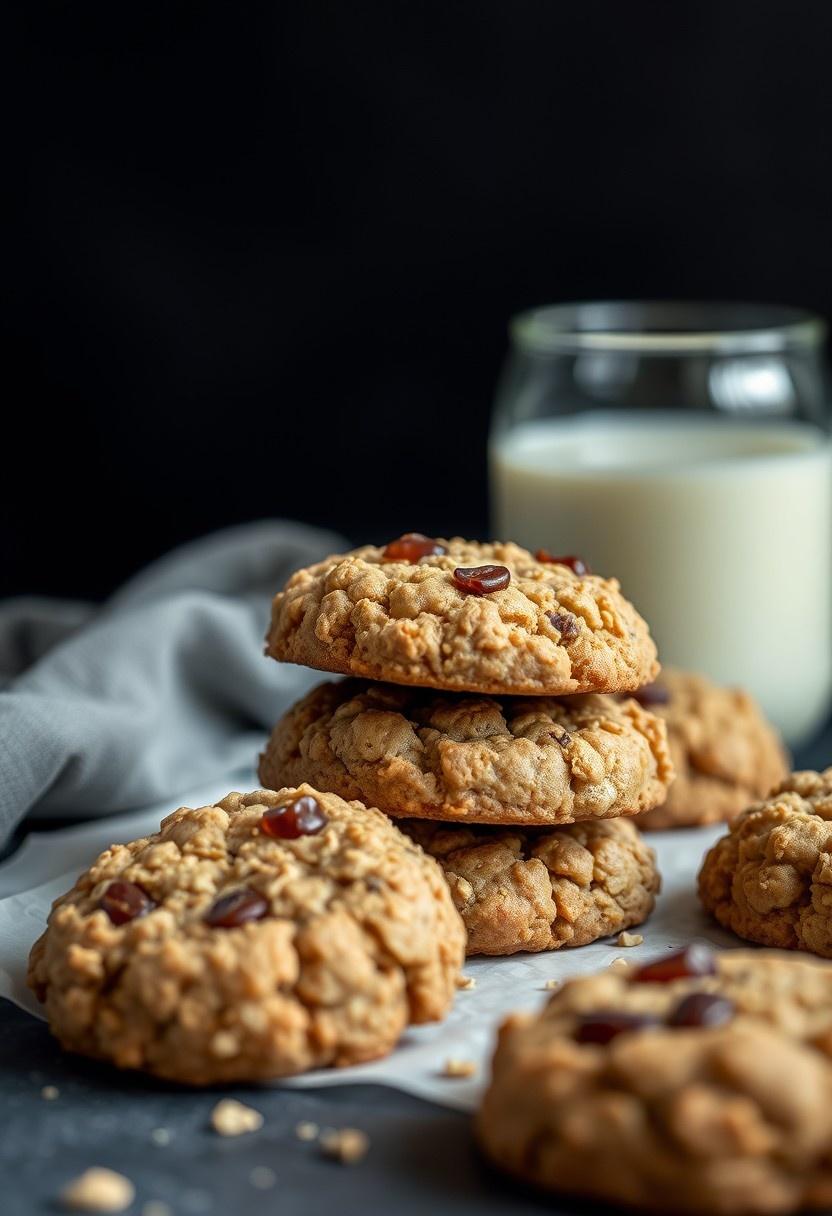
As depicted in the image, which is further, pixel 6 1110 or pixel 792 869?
pixel 792 869

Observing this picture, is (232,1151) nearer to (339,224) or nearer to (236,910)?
(236,910)

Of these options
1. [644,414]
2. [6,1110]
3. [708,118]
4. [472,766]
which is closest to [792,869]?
[472,766]

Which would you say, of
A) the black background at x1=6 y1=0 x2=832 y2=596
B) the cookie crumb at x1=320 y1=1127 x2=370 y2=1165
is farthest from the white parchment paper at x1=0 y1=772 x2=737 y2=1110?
the black background at x1=6 y1=0 x2=832 y2=596

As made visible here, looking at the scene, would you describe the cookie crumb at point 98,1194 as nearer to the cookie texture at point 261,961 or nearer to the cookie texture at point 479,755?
the cookie texture at point 261,961

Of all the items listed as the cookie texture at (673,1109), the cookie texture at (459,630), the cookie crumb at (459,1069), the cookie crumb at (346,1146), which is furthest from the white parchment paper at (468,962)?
the cookie texture at (459,630)

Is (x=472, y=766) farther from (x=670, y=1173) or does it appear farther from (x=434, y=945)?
(x=670, y=1173)

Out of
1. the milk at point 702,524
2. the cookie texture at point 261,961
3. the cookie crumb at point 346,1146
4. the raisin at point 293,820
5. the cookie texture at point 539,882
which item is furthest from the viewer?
the milk at point 702,524
